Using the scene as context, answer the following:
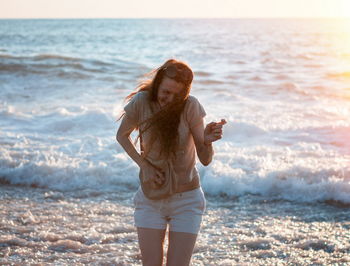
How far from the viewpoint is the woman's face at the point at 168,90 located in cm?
333

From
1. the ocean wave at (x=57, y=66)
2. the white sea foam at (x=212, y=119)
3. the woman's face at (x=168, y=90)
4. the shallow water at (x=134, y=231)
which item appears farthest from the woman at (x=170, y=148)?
the ocean wave at (x=57, y=66)

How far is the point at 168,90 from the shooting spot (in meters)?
3.34

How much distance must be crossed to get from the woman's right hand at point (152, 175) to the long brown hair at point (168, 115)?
0.41ft

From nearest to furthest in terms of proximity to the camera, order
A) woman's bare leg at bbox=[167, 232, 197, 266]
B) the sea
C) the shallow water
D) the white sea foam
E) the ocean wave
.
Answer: woman's bare leg at bbox=[167, 232, 197, 266] < the shallow water < the sea < the white sea foam < the ocean wave

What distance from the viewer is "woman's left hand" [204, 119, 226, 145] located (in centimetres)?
328

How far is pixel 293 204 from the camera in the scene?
287 inches

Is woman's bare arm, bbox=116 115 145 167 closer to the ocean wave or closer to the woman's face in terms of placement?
the woman's face

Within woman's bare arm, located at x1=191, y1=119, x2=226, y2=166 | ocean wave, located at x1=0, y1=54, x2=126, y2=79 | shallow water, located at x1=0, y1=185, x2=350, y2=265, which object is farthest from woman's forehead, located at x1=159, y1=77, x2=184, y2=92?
ocean wave, located at x1=0, y1=54, x2=126, y2=79

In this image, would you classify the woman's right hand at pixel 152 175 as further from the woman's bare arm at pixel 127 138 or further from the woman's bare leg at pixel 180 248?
the woman's bare leg at pixel 180 248

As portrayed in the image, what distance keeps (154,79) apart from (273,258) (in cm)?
273

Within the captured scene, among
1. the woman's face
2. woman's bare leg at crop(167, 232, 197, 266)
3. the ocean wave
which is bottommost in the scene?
woman's bare leg at crop(167, 232, 197, 266)

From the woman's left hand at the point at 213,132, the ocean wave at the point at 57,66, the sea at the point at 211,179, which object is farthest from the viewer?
the ocean wave at the point at 57,66

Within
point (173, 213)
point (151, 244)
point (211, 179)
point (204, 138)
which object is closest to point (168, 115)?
point (204, 138)

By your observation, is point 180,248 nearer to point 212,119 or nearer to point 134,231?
point 134,231
